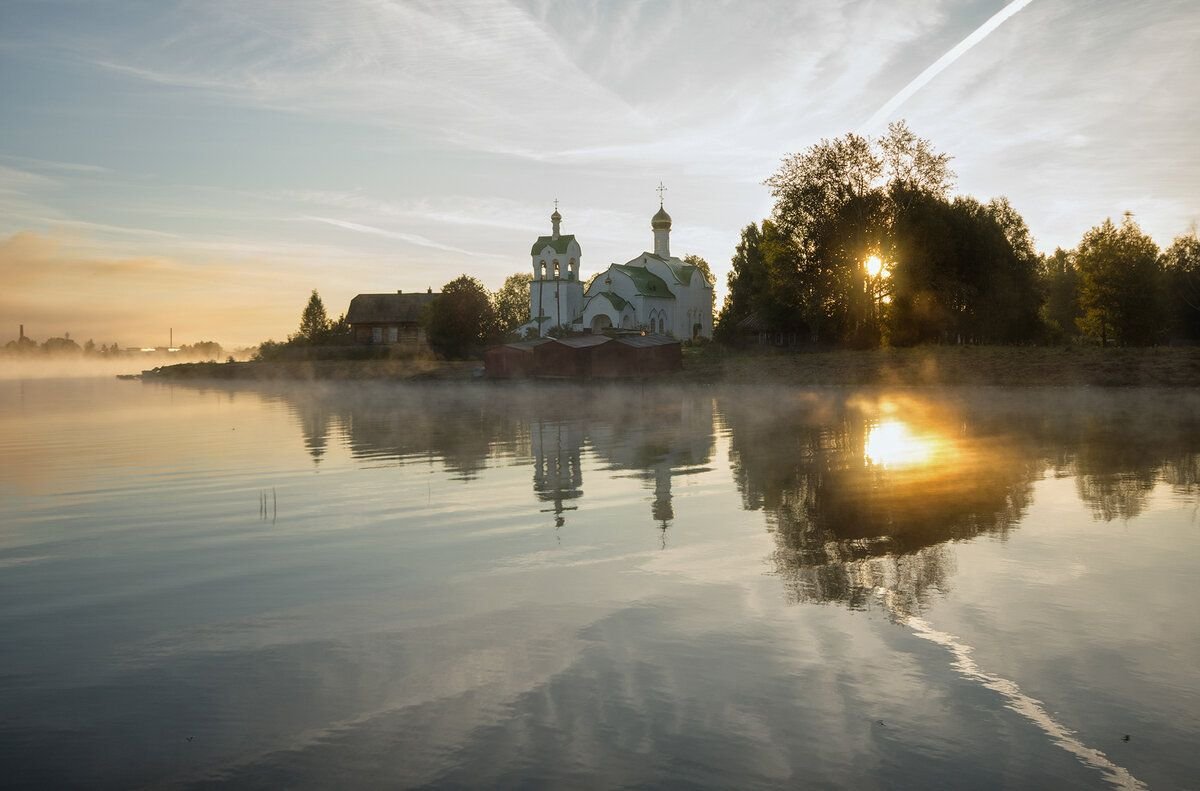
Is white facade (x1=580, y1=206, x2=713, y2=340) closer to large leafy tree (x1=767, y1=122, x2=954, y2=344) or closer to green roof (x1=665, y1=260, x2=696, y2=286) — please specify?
green roof (x1=665, y1=260, x2=696, y2=286)

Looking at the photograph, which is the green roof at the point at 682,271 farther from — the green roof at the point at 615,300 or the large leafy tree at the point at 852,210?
the large leafy tree at the point at 852,210

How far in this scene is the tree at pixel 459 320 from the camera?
90.3m

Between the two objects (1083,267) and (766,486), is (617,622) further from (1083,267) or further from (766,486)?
(1083,267)

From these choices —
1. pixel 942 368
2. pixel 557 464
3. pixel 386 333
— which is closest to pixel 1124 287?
pixel 942 368

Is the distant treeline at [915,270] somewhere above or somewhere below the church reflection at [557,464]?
above

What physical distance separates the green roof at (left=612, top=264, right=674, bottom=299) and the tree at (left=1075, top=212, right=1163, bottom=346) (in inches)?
1802

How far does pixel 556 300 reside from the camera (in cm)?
10988

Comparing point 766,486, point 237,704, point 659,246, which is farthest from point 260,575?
point 659,246

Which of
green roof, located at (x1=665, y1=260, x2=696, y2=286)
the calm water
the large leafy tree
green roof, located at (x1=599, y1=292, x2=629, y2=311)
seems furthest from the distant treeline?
the calm water

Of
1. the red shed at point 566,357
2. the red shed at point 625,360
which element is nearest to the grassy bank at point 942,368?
the red shed at point 625,360

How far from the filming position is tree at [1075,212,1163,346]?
82.9 m

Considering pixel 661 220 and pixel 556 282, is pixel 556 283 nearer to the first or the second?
pixel 556 282

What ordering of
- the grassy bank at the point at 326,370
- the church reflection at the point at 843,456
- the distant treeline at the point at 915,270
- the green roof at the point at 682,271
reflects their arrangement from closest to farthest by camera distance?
1. the church reflection at the point at 843,456
2. the distant treeline at the point at 915,270
3. the grassy bank at the point at 326,370
4. the green roof at the point at 682,271

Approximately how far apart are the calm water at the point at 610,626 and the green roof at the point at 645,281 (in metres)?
89.9
